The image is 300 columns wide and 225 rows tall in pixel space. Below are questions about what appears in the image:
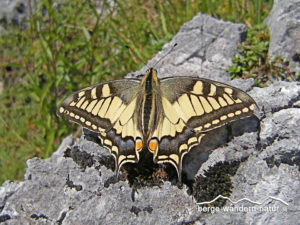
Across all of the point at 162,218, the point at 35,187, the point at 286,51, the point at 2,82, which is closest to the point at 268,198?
the point at 162,218

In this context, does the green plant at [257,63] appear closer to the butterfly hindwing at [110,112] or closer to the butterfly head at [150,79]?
the butterfly head at [150,79]

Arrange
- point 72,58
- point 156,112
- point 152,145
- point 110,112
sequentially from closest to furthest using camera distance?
point 152,145 < point 156,112 < point 110,112 < point 72,58

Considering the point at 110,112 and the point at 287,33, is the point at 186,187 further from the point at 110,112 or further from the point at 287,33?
the point at 287,33

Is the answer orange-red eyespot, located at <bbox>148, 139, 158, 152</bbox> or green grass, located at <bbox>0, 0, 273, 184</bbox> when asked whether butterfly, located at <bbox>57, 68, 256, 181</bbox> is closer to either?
orange-red eyespot, located at <bbox>148, 139, 158, 152</bbox>

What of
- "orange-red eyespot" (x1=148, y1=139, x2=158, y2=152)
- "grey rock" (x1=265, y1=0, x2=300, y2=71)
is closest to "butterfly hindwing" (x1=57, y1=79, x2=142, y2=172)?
"orange-red eyespot" (x1=148, y1=139, x2=158, y2=152)

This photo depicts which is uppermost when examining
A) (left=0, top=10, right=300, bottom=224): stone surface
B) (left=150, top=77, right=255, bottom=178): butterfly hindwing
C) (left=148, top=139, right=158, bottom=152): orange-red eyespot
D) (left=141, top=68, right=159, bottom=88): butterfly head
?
(left=141, top=68, right=159, bottom=88): butterfly head

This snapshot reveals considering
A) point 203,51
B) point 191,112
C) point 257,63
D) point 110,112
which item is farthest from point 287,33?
point 110,112

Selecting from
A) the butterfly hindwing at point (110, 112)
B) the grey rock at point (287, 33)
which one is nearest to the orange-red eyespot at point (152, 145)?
the butterfly hindwing at point (110, 112)
